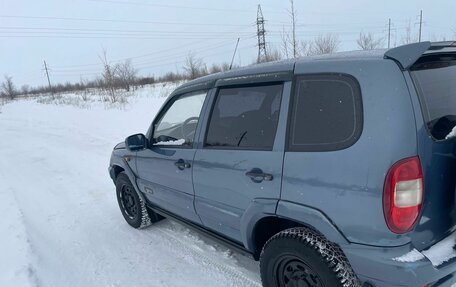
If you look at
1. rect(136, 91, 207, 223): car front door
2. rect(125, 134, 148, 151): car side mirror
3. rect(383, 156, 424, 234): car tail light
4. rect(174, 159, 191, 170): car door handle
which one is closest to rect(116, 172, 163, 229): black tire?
rect(136, 91, 207, 223): car front door

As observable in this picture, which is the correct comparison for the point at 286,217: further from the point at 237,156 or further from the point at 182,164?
the point at 182,164

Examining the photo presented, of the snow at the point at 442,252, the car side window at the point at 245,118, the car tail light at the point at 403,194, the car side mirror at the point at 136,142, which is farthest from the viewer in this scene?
the car side mirror at the point at 136,142

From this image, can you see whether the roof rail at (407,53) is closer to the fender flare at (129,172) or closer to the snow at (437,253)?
the snow at (437,253)

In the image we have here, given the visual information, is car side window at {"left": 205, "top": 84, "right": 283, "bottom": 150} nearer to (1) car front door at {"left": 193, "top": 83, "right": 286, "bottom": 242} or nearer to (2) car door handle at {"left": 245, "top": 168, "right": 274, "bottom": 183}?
(1) car front door at {"left": 193, "top": 83, "right": 286, "bottom": 242}

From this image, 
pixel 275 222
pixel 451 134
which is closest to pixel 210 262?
pixel 275 222

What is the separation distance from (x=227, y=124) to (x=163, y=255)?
5.91 feet

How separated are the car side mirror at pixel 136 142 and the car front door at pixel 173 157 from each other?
0.08 metres

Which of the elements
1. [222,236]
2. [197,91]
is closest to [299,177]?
[222,236]

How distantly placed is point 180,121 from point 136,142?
0.58 meters

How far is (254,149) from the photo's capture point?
100 inches

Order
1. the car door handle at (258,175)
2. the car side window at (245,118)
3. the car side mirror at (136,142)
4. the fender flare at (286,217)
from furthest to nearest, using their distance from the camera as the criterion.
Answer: the car side mirror at (136,142), the car side window at (245,118), the car door handle at (258,175), the fender flare at (286,217)

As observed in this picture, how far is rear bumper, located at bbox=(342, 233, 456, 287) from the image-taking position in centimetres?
188

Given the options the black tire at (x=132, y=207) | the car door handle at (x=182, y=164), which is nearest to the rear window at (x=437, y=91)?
the car door handle at (x=182, y=164)

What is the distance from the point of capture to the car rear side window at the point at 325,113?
6.66 ft
